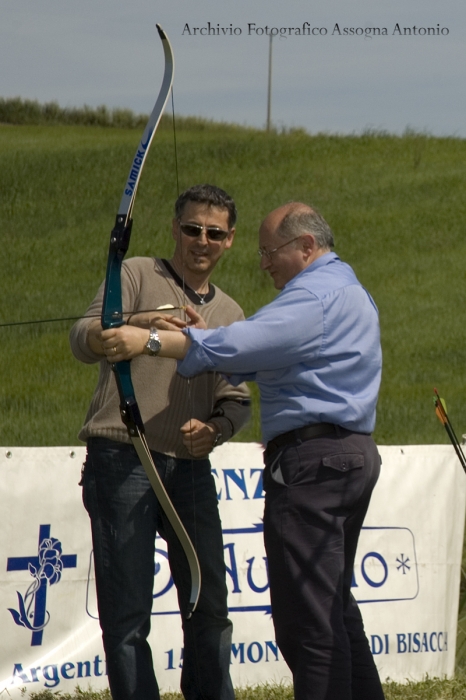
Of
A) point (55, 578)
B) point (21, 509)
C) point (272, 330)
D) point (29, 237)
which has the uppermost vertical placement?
point (29, 237)

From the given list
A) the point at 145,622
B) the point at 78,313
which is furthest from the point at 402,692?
the point at 78,313

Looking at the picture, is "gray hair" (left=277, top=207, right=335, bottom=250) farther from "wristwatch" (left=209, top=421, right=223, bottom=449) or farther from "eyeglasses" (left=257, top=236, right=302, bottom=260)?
"wristwatch" (left=209, top=421, right=223, bottom=449)

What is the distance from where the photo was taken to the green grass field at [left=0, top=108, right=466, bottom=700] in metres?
9.88

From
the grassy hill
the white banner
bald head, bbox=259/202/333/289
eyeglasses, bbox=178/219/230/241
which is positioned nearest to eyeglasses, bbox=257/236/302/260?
bald head, bbox=259/202/333/289

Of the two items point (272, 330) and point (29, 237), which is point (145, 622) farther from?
point (29, 237)

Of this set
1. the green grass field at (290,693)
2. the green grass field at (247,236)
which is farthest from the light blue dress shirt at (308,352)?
the green grass field at (247,236)

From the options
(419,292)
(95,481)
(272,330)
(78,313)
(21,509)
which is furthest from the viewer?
(419,292)

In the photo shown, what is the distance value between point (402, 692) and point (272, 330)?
2031 millimetres

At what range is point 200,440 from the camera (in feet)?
10.2

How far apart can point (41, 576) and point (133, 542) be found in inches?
45.3

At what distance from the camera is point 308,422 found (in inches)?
116

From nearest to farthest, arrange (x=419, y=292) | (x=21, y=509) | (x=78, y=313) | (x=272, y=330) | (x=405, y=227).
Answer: (x=272, y=330) → (x=21, y=509) → (x=78, y=313) → (x=419, y=292) → (x=405, y=227)

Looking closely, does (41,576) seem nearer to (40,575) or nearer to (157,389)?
(40,575)

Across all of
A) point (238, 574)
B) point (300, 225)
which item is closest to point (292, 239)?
point (300, 225)
